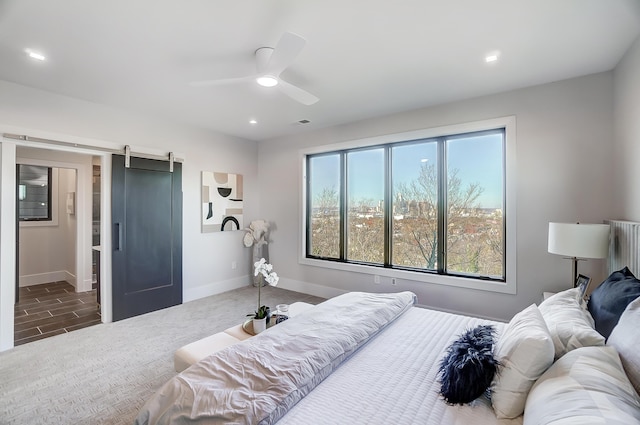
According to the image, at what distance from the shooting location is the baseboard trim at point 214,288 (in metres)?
4.40

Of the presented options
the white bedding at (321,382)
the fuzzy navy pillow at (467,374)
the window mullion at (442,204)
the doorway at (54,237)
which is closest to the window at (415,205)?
the window mullion at (442,204)

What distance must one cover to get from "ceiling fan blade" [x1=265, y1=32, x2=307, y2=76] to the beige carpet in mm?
2635

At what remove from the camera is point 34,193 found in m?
5.21

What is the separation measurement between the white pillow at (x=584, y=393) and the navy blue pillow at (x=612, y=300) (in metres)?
0.41

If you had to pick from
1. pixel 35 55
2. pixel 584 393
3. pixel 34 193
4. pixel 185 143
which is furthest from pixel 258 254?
pixel 584 393

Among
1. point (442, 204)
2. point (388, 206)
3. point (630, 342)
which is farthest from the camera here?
point (388, 206)

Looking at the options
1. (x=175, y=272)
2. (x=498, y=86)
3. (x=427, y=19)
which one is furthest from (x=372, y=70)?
(x=175, y=272)

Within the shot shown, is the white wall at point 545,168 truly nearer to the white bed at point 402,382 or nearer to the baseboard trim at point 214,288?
the white bed at point 402,382

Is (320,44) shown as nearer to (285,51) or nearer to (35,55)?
(285,51)

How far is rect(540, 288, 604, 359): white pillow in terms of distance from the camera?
3.98ft

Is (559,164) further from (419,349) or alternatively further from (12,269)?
(12,269)

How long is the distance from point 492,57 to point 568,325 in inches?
85.5

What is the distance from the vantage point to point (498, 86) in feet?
9.89

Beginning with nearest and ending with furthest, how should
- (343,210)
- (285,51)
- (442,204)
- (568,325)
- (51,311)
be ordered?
(568,325), (285,51), (442,204), (51,311), (343,210)
